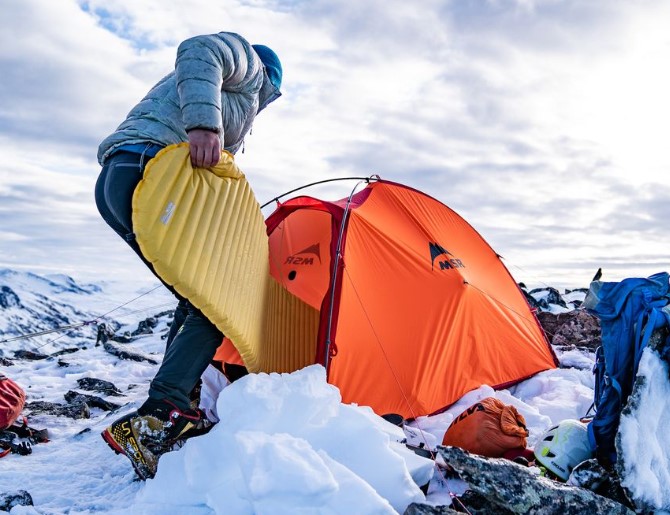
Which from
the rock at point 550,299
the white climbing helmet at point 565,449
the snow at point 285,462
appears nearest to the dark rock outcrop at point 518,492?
the snow at point 285,462

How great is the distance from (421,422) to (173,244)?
2.43 m

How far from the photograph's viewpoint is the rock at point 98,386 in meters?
5.52

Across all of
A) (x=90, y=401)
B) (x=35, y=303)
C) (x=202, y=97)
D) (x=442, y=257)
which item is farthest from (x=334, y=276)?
(x=35, y=303)

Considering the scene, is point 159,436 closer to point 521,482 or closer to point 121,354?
point 521,482

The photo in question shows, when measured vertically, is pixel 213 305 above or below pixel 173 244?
below

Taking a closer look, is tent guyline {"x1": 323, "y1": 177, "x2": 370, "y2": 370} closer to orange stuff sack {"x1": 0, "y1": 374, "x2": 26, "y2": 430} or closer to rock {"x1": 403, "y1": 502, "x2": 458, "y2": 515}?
rock {"x1": 403, "y1": 502, "x2": 458, "y2": 515}

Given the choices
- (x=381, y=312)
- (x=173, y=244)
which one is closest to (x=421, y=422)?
(x=381, y=312)

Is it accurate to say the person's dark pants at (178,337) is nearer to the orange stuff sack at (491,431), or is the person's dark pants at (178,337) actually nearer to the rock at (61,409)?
the orange stuff sack at (491,431)

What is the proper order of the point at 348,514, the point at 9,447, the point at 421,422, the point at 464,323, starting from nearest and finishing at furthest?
the point at 348,514
the point at 9,447
the point at 421,422
the point at 464,323

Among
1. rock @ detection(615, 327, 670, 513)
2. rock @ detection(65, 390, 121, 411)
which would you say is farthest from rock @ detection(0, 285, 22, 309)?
rock @ detection(615, 327, 670, 513)

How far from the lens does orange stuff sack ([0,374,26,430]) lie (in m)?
3.79

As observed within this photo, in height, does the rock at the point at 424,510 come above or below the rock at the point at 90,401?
above

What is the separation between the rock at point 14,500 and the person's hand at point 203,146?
1.91 metres

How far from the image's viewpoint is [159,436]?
290cm
